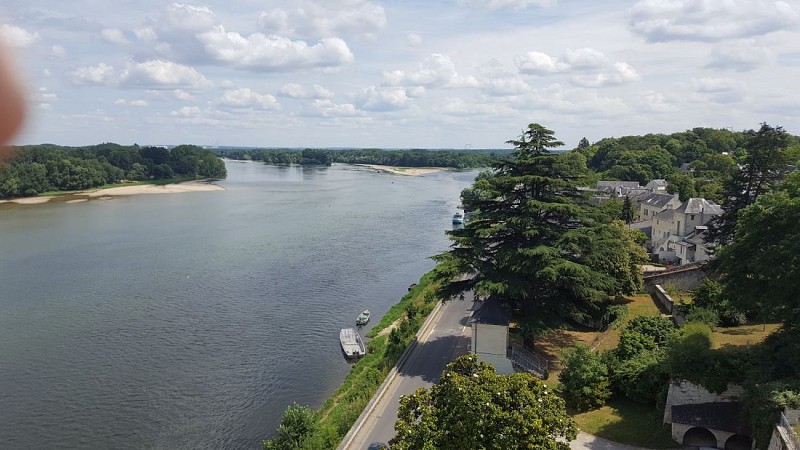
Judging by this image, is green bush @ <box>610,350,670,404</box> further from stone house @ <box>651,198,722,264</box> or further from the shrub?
stone house @ <box>651,198,722,264</box>

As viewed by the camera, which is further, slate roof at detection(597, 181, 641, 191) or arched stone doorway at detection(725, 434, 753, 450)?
slate roof at detection(597, 181, 641, 191)

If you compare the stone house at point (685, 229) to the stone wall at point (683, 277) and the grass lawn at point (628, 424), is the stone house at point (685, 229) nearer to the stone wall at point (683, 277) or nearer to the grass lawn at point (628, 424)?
the stone wall at point (683, 277)

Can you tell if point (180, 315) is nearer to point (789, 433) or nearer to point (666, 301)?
point (666, 301)

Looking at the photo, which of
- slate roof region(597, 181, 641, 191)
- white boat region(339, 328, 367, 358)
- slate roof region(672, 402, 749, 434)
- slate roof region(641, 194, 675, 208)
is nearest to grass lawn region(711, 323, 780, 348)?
slate roof region(672, 402, 749, 434)

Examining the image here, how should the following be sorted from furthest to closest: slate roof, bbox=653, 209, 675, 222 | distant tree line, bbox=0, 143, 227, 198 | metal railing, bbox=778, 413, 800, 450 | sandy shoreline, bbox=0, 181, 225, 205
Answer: distant tree line, bbox=0, 143, 227, 198 < sandy shoreline, bbox=0, 181, 225, 205 < slate roof, bbox=653, 209, 675, 222 < metal railing, bbox=778, 413, 800, 450

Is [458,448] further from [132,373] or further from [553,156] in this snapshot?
[132,373]

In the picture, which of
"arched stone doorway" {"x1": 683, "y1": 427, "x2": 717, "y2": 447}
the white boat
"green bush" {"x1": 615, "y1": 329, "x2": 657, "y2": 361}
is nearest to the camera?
"arched stone doorway" {"x1": 683, "y1": 427, "x2": 717, "y2": 447}

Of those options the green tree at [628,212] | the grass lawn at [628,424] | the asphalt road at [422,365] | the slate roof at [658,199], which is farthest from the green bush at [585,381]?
the green tree at [628,212]
